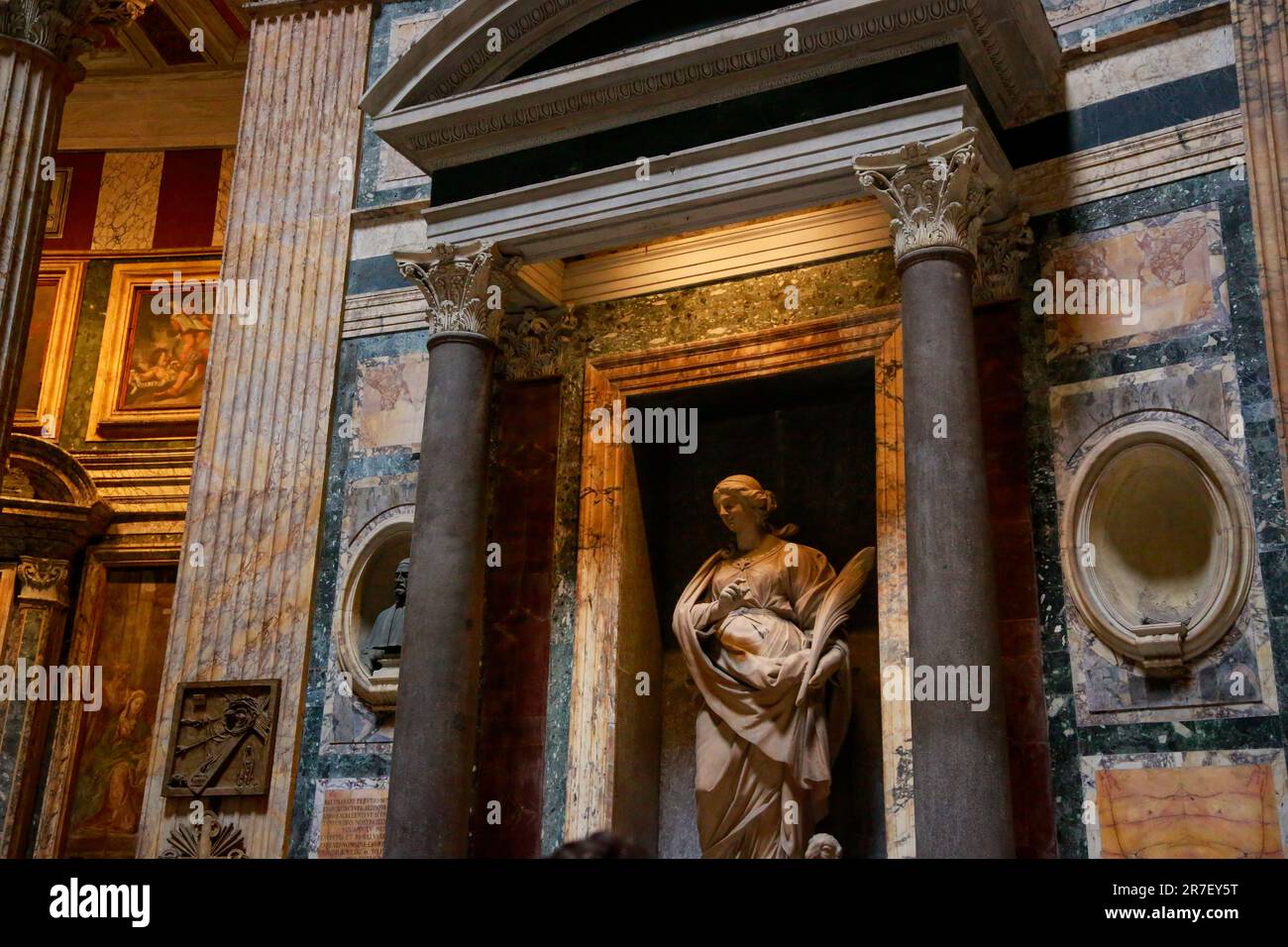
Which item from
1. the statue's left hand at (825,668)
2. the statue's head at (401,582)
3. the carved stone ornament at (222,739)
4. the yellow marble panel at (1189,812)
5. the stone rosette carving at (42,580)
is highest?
the stone rosette carving at (42,580)

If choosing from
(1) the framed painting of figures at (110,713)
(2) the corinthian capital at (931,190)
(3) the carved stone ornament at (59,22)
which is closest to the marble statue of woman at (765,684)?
(2) the corinthian capital at (931,190)

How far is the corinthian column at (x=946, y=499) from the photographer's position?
7.26 metres

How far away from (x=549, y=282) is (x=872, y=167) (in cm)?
329

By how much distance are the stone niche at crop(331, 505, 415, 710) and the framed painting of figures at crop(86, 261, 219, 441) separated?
18.7 ft

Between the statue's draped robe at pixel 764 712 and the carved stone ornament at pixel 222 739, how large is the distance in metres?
3.33

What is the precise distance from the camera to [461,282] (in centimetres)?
996

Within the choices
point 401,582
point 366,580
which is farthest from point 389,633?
point 366,580

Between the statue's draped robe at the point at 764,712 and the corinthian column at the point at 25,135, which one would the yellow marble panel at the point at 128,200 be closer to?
the corinthian column at the point at 25,135

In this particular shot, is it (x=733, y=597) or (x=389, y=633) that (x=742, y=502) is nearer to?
(x=733, y=597)

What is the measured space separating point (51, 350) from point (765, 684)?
1081cm
